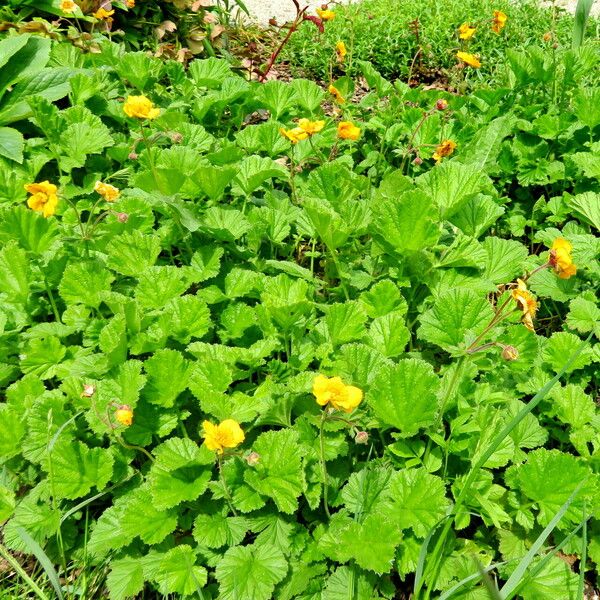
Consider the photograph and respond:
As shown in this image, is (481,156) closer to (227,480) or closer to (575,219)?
(575,219)

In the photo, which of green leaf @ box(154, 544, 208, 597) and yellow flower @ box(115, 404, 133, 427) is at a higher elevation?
yellow flower @ box(115, 404, 133, 427)

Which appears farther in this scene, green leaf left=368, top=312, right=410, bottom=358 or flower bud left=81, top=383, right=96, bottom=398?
green leaf left=368, top=312, right=410, bottom=358

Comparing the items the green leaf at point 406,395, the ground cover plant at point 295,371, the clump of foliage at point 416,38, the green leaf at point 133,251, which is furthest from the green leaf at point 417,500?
the clump of foliage at point 416,38

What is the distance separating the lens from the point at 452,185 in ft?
8.79

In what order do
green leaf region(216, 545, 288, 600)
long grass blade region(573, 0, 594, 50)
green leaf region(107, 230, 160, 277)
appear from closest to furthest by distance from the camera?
green leaf region(216, 545, 288, 600), green leaf region(107, 230, 160, 277), long grass blade region(573, 0, 594, 50)

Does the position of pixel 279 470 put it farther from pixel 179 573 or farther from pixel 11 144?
pixel 11 144

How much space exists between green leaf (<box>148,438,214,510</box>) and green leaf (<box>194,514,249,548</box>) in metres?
0.09

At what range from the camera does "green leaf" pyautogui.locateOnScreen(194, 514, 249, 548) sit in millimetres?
1935

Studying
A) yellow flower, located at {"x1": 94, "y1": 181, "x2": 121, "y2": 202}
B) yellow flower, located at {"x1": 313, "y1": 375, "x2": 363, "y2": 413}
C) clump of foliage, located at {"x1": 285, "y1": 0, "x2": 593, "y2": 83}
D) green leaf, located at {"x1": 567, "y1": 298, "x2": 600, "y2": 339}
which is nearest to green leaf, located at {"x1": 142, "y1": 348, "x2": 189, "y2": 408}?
yellow flower, located at {"x1": 313, "y1": 375, "x2": 363, "y2": 413}

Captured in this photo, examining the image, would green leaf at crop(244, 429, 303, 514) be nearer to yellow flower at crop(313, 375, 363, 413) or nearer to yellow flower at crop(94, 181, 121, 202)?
yellow flower at crop(313, 375, 363, 413)

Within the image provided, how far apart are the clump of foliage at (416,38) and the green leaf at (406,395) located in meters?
3.26

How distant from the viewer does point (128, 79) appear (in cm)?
362

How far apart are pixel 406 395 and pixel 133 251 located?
1.22 metres

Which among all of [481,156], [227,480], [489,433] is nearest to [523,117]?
[481,156]
